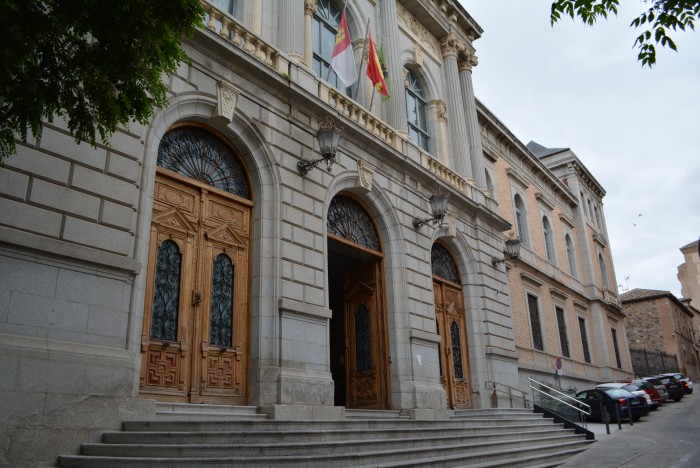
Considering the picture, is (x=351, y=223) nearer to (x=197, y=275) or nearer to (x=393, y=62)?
(x=197, y=275)

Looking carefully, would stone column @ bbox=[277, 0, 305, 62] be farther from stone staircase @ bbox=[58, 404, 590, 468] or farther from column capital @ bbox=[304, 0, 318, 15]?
stone staircase @ bbox=[58, 404, 590, 468]

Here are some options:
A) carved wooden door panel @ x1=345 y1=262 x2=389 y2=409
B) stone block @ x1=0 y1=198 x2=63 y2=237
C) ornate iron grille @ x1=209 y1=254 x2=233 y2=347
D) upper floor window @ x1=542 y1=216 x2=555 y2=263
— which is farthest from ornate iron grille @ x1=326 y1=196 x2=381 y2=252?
upper floor window @ x1=542 y1=216 x2=555 y2=263

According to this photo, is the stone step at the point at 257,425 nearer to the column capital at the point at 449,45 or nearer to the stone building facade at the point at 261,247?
the stone building facade at the point at 261,247

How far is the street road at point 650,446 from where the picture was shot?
1055 centimetres

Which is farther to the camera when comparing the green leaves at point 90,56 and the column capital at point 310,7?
the column capital at point 310,7

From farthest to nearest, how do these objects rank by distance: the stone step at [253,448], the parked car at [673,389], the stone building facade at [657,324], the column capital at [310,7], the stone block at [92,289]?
the stone building facade at [657,324] → the parked car at [673,389] → the column capital at [310,7] → the stone block at [92,289] → the stone step at [253,448]

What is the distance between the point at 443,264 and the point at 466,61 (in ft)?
27.2

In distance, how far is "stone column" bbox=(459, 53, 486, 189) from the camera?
19641 mm

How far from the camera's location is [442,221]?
1614cm

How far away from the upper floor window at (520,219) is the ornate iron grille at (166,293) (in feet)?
62.6

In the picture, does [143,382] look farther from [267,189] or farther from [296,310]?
[267,189]

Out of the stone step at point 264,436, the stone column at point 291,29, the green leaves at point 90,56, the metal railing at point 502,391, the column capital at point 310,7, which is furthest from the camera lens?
the metal railing at point 502,391

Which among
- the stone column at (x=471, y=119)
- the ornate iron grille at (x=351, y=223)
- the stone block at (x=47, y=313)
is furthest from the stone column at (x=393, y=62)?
the stone block at (x=47, y=313)

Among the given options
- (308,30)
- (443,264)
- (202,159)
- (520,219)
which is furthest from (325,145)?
(520,219)
